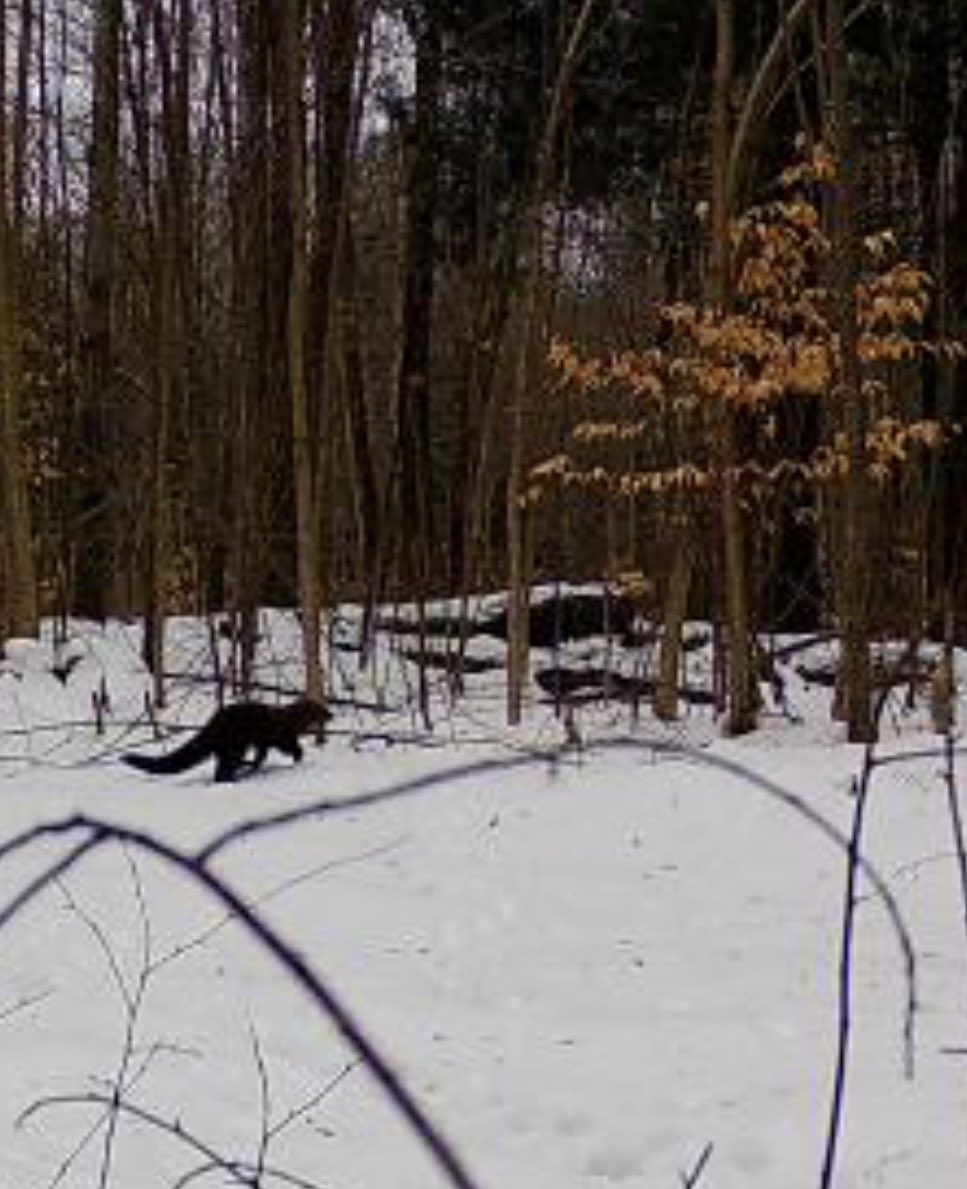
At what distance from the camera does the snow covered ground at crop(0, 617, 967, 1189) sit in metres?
4.88

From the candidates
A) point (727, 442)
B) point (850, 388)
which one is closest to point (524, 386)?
point (727, 442)

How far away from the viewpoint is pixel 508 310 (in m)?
15.8

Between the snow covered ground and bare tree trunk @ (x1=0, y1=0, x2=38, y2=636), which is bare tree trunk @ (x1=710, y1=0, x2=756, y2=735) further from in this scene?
bare tree trunk @ (x1=0, y1=0, x2=38, y2=636)

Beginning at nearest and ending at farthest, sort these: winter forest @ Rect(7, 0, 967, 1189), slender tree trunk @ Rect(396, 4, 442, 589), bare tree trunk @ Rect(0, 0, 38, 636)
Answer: winter forest @ Rect(7, 0, 967, 1189) → bare tree trunk @ Rect(0, 0, 38, 636) → slender tree trunk @ Rect(396, 4, 442, 589)

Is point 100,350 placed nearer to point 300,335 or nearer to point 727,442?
point 300,335

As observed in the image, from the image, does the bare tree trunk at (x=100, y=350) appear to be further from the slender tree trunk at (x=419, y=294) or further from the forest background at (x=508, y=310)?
the slender tree trunk at (x=419, y=294)

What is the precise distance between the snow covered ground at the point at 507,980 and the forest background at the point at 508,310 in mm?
1908

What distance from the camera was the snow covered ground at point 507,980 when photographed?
16.0 ft

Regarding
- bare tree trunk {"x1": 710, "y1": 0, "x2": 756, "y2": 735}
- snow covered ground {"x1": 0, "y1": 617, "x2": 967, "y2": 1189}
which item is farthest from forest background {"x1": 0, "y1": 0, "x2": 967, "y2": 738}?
snow covered ground {"x1": 0, "y1": 617, "x2": 967, "y2": 1189}

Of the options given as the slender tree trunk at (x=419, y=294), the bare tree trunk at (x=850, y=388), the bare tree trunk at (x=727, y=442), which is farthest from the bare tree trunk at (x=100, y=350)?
the bare tree trunk at (x=850, y=388)

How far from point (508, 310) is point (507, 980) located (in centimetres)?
980

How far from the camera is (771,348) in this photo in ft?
36.5

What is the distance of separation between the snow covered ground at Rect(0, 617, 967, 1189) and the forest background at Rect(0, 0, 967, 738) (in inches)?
75.1

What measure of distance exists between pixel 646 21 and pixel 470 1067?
502 inches
